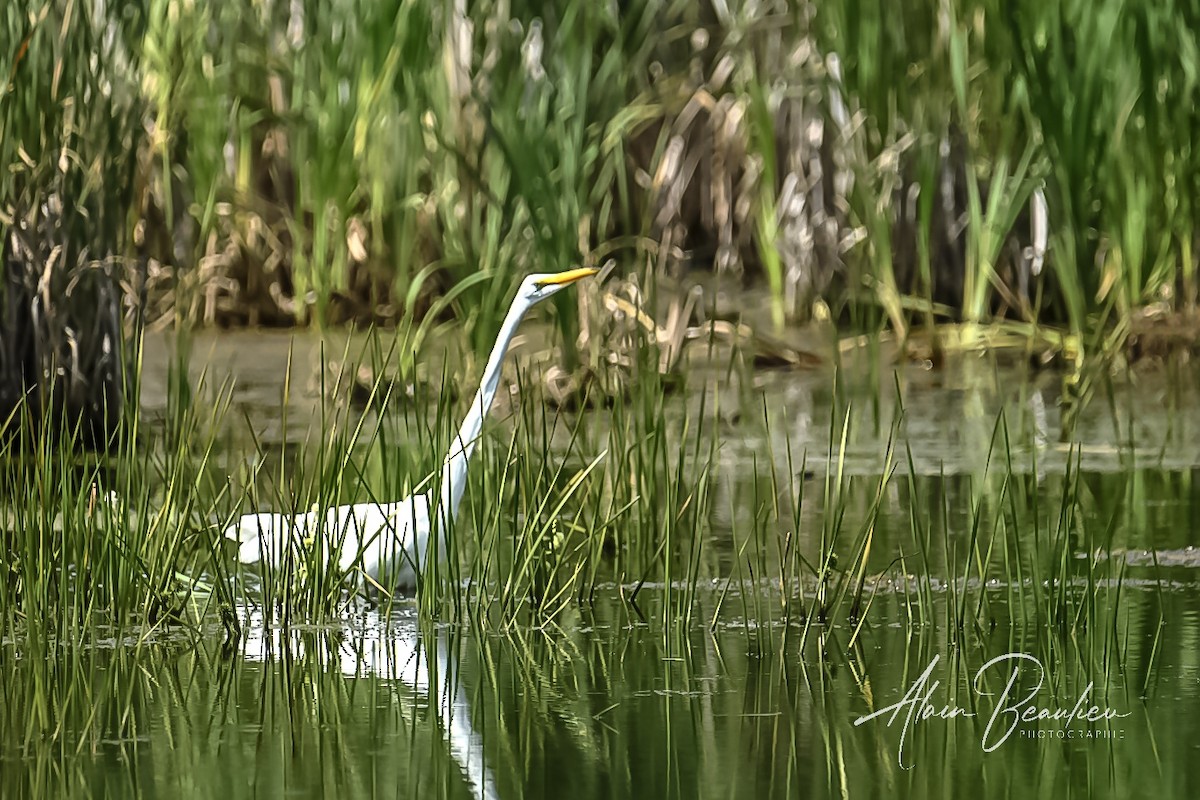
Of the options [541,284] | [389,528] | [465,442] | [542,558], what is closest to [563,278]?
[541,284]

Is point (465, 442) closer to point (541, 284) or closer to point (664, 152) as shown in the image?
point (541, 284)

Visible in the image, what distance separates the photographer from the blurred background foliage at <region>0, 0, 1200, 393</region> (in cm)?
793

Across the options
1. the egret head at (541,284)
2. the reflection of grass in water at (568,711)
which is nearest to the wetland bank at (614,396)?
the reflection of grass in water at (568,711)

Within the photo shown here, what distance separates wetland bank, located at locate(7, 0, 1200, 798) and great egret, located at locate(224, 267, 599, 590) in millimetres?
62

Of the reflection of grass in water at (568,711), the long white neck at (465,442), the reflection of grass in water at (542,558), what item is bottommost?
the reflection of grass in water at (568,711)

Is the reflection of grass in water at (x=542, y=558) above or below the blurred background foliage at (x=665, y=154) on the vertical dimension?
below

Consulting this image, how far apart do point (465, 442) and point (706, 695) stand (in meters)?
1.33

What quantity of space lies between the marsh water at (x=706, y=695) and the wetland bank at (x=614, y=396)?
1 cm

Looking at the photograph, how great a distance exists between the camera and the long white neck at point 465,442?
4.77 m

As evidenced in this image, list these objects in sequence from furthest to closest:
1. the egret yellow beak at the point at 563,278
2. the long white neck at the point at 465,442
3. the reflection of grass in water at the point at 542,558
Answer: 1. the egret yellow beak at the point at 563,278
2. the long white neck at the point at 465,442
3. the reflection of grass in water at the point at 542,558

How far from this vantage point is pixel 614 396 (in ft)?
17.8

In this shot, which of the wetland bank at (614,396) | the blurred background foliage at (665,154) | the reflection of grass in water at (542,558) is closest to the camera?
the wetland bank at (614,396)

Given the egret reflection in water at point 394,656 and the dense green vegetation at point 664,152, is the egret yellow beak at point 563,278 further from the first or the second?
the dense green vegetation at point 664,152

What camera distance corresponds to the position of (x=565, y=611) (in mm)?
4754
